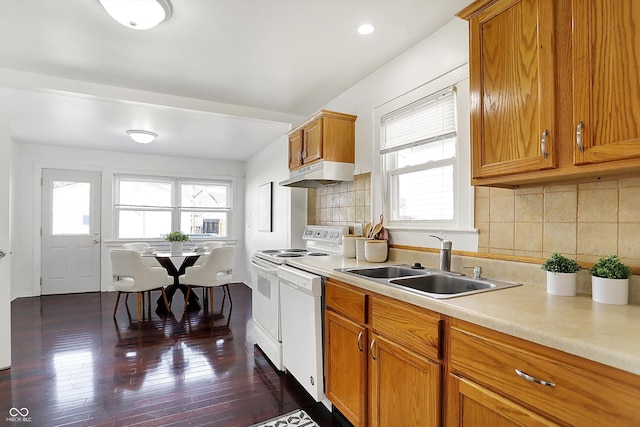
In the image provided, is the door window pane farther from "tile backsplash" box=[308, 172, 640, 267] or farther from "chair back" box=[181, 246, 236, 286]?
"tile backsplash" box=[308, 172, 640, 267]

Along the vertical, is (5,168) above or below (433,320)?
above

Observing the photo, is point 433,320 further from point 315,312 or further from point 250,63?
point 250,63

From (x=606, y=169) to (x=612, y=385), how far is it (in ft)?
2.31

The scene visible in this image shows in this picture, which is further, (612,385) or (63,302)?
(63,302)

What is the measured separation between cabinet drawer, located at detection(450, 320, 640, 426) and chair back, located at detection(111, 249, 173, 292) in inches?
151

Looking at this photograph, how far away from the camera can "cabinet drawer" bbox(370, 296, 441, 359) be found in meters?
1.29

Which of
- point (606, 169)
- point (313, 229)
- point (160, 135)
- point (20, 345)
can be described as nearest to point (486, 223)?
point (606, 169)

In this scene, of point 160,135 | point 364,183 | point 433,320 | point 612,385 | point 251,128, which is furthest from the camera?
point 160,135

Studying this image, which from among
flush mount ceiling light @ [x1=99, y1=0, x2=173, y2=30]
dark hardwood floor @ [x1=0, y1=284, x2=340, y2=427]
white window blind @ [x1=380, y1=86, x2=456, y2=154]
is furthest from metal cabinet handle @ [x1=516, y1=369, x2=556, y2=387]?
flush mount ceiling light @ [x1=99, y1=0, x2=173, y2=30]

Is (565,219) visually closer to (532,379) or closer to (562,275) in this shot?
(562,275)

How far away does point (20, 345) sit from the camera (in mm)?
3133

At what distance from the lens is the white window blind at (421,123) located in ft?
6.97

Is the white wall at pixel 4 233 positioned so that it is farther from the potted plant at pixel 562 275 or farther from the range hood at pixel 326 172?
the potted plant at pixel 562 275
